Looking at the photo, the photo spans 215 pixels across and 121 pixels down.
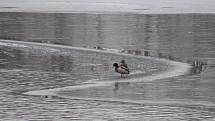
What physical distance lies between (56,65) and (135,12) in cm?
2194

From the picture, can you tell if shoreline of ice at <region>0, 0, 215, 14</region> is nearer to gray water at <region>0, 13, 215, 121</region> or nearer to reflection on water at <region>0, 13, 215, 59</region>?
reflection on water at <region>0, 13, 215, 59</region>

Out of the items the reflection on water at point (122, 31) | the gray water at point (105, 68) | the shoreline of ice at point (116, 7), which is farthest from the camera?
the shoreline of ice at point (116, 7)

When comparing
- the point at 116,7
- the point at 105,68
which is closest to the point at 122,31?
the point at 105,68

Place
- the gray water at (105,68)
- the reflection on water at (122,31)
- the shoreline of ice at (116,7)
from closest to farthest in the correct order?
1. the gray water at (105,68)
2. the reflection on water at (122,31)
3. the shoreline of ice at (116,7)

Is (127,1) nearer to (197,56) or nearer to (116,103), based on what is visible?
(197,56)

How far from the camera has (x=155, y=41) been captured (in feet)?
88.3

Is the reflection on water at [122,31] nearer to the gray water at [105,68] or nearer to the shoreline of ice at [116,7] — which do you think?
the gray water at [105,68]

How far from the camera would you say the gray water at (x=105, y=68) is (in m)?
12.9

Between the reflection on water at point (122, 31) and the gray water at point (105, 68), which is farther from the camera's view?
the reflection on water at point (122, 31)

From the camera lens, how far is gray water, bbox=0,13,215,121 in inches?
509

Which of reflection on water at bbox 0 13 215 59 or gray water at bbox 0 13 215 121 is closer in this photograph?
gray water at bbox 0 13 215 121

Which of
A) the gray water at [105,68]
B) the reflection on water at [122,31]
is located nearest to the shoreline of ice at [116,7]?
the reflection on water at [122,31]

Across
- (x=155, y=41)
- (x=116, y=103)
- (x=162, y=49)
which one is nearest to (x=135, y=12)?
(x=155, y=41)

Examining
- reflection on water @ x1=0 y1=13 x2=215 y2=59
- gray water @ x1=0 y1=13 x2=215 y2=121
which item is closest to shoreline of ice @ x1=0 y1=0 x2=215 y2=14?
reflection on water @ x1=0 y1=13 x2=215 y2=59
